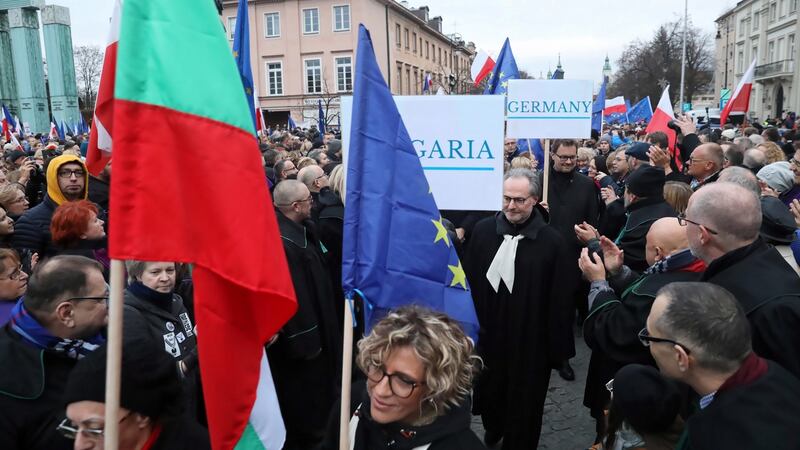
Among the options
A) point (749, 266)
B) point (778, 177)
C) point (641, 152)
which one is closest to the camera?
point (749, 266)

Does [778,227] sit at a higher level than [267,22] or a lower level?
lower

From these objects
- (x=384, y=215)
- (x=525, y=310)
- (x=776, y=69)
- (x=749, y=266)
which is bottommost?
(x=525, y=310)

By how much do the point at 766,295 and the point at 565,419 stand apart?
8.35 ft

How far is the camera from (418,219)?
8.79 ft

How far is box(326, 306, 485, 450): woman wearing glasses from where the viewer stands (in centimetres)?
210

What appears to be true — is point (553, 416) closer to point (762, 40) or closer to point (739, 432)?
point (739, 432)

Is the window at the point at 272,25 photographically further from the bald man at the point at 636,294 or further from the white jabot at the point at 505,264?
the bald man at the point at 636,294

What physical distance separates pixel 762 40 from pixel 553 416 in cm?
6652

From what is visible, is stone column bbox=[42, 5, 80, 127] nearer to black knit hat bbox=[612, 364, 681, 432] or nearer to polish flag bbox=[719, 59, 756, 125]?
polish flag bbox=[719, 59, 756, 125]

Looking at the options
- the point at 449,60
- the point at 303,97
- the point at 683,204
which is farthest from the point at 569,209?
the point at 449,60

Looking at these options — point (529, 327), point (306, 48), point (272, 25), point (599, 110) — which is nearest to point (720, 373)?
point (529, 327)

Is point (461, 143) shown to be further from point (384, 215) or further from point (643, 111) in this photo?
point (643, 111)

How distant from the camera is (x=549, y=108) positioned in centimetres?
584

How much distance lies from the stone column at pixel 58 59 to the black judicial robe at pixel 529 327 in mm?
40016
